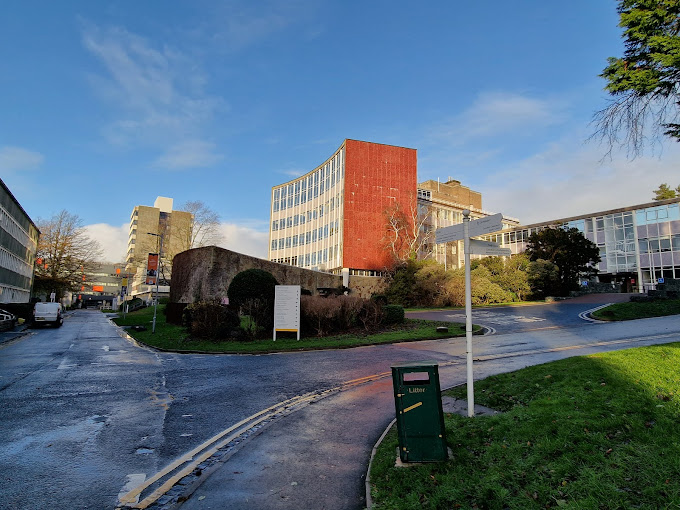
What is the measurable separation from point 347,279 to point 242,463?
40.8 metres

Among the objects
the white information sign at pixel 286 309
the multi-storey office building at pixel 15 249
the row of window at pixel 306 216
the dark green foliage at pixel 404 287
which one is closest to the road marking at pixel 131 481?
the white information sign at pixel 286 309

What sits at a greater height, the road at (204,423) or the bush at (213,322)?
the bush at (213,322)

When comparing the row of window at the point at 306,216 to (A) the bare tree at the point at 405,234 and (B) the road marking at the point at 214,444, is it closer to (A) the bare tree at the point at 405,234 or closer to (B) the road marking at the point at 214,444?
(A) the bare tree at the point at 405,234

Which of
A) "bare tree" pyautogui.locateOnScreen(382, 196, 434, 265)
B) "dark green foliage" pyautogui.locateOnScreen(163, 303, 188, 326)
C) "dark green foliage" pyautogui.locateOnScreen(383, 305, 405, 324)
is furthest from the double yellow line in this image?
"bare tree" pyautogui.locateOnScreen(382, 196, 434, 265)

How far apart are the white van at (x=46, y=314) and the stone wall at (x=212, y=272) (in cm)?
858

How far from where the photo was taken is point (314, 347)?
54.1ft

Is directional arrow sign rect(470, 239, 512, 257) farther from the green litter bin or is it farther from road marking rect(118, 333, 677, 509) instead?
road marking rect(118, 333, 677, 509)

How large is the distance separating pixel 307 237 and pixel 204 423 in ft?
168

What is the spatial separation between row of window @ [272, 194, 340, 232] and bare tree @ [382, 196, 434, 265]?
705cm

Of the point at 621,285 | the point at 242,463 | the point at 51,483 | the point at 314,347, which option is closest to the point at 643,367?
the point at 242,463

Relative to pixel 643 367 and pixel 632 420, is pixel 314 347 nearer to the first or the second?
pixel 643 367

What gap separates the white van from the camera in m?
31.1

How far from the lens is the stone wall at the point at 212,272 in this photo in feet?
90.9

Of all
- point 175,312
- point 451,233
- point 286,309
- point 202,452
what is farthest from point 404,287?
point 202,452
